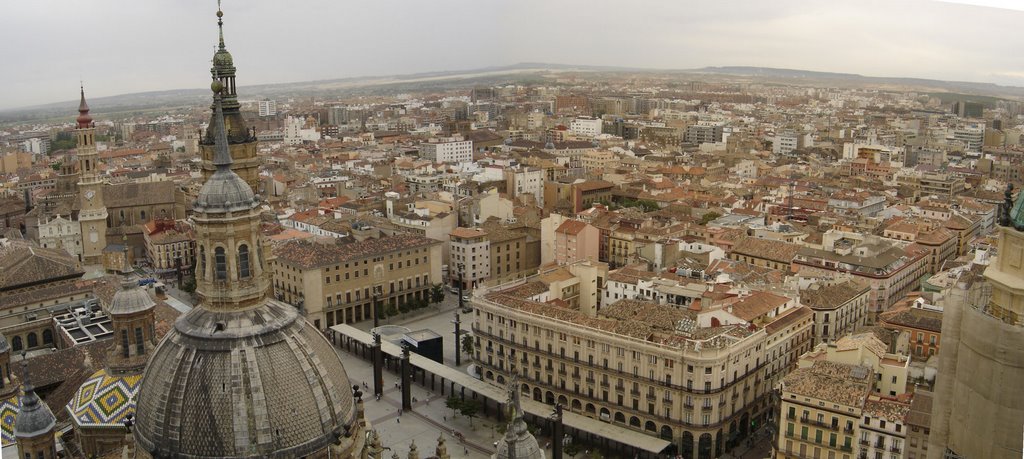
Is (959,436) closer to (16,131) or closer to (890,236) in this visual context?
(890,236)

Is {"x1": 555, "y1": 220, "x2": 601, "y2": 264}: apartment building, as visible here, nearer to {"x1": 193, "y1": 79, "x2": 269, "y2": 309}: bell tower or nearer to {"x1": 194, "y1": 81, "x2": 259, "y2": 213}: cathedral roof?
{"x1": 194, "y1": 81, "x2": 259, "y2": 213}: cathedral roof

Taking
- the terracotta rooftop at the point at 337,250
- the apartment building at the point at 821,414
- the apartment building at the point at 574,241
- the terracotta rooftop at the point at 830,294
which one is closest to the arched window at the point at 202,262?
the apartment building at the point at 821,414

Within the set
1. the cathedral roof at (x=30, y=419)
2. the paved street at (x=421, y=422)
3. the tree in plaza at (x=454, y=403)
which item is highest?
the cathedral roof at (x=30, y=419)

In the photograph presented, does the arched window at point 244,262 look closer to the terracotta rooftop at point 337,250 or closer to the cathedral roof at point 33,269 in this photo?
the cathedral roof at point 33,269

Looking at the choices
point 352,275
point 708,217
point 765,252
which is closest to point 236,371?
point 352,275

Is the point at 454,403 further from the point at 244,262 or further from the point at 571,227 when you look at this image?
the point at 571,227

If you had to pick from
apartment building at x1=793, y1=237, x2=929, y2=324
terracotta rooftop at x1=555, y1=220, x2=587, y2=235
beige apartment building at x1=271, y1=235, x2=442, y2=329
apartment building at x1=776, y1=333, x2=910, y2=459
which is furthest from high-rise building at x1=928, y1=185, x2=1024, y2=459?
terracotta rooftop at x1=555, y1=220, x2=587, y2=235
